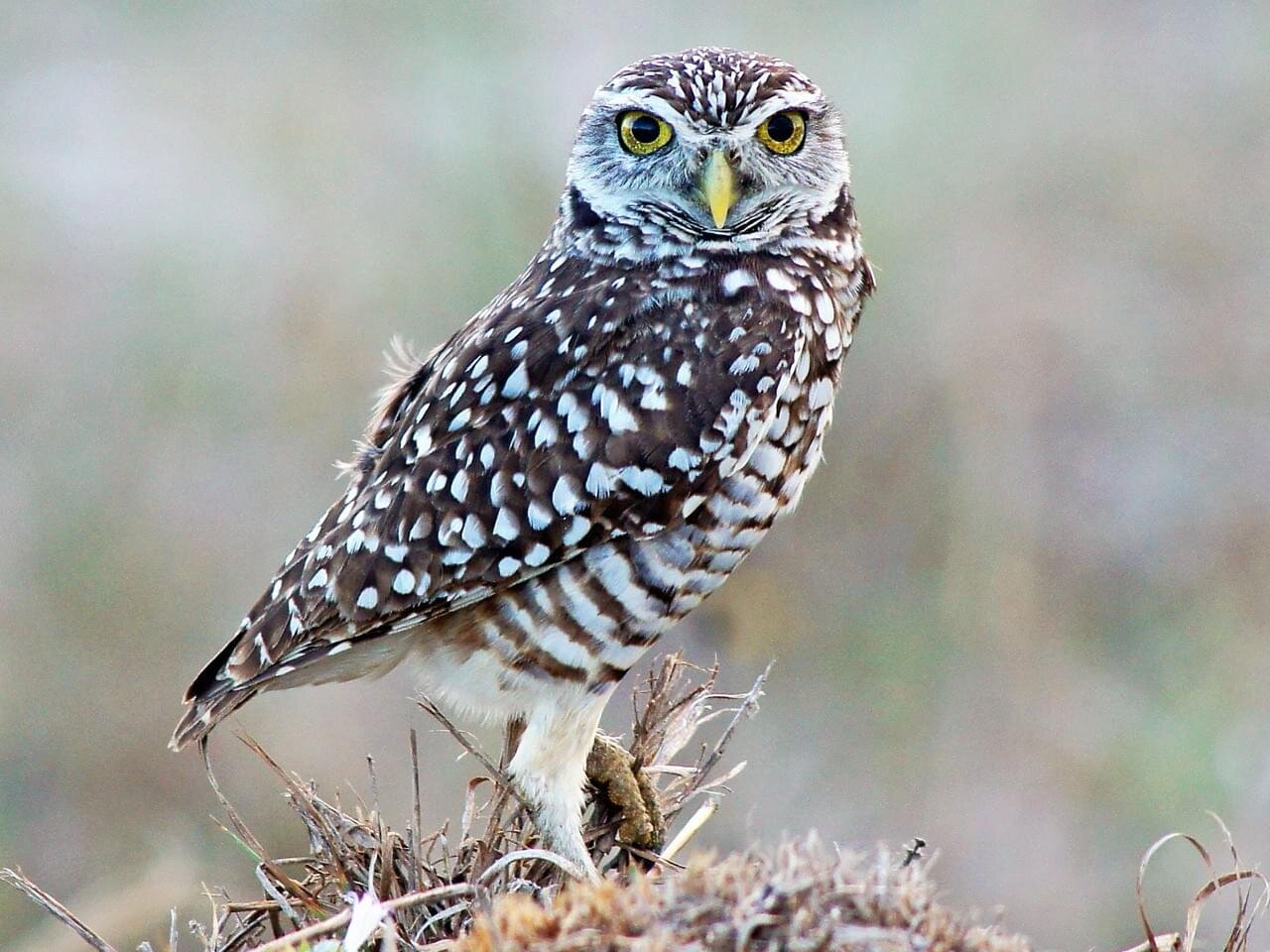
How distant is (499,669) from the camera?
362 cm

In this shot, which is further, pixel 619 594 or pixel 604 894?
pixel 619 594

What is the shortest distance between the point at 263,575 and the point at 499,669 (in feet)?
10.8

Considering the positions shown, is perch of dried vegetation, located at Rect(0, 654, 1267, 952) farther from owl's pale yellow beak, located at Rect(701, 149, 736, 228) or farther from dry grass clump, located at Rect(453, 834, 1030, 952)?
owl's pale yellow beak, located at Rect(701, 149, 736, 228)

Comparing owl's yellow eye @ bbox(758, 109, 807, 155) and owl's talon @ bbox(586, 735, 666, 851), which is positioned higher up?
owl's yellow eye @ bbox(758, 109, 807, 155)

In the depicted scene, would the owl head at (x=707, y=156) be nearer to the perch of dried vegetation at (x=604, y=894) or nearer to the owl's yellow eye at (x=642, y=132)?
the owl's yellow eye at (x=642, y=132)

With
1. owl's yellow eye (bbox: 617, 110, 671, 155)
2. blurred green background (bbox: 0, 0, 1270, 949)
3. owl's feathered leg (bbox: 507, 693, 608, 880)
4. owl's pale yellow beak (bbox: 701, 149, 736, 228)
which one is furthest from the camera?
blurred green background (bbox: 0, 0, 1270, 949)

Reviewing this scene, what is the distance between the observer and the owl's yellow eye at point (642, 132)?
369 cm

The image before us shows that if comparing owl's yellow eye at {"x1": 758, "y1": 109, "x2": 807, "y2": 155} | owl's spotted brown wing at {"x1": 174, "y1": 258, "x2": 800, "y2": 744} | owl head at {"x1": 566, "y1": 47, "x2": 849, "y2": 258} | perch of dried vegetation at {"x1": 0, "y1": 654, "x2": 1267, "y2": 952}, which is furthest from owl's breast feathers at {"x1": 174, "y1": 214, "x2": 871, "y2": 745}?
perch of dried vegetation at {"x1": 0, "y1": 654, "x2": 1267, "y2": 952}

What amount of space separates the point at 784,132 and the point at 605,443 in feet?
2.96

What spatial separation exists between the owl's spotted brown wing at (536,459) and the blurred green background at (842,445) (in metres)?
1.46

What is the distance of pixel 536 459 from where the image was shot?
3.58 m

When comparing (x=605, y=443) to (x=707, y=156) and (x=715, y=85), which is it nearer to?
(x=707, y=156)

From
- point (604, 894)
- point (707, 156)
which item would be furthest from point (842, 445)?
point (604, 894)

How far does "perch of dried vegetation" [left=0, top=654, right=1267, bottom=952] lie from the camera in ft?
6.42
